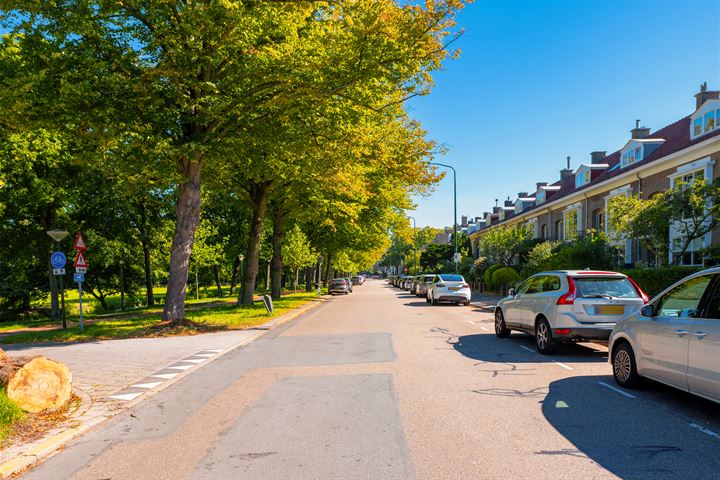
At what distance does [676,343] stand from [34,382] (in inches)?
287

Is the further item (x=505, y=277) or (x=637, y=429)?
(x=505, y=277)

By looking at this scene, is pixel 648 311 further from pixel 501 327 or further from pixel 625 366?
pixel 501 327

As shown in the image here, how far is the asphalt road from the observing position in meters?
3.97

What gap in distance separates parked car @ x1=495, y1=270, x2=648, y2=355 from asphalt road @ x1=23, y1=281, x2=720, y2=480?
531 mm

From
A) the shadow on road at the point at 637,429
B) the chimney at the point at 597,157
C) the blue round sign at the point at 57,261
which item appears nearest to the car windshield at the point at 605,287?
the shadow on road at the point at 637,429

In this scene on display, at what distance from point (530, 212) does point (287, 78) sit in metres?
36.8

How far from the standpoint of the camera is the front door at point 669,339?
209 inches

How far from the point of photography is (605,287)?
9039mm

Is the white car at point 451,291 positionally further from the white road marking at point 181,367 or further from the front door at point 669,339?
the front door at point 669,339

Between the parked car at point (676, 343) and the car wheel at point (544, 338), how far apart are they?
223cm

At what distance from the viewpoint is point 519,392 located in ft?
20.9

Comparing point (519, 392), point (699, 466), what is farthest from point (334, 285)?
point (699, 466)

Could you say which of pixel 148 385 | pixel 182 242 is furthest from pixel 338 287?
pixel 148 385

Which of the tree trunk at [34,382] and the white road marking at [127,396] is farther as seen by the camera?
the white road marking at [127,396]
